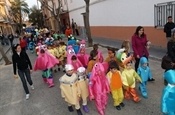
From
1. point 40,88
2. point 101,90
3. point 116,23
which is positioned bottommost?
point 40,88

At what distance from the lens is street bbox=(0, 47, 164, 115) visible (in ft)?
16.4

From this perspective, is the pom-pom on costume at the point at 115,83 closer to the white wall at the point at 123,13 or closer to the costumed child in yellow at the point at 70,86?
the costumed child in yellow at the point at 70,86

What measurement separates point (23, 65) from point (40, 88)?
1380 millimetres

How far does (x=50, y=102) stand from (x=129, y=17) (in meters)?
9.58

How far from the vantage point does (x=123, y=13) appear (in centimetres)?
1488

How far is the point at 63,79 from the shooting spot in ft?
16.0

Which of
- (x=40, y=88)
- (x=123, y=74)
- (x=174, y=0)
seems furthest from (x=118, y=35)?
(x=123, y=74)

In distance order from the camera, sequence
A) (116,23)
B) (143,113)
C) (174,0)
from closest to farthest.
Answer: (143,113) < (174,0) < (116,23)

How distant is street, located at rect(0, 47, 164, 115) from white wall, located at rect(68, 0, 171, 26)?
4168mm

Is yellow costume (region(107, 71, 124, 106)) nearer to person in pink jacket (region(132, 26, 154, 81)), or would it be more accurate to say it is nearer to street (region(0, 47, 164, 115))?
street (region(0, 47, 164, 115))

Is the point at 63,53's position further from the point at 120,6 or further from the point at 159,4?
the point at 120,6

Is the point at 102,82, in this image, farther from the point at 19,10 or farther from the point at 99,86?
the point at 19,10

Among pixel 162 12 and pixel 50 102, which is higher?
pixel 162 12

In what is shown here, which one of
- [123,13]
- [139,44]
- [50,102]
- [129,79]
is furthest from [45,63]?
[123,13]
